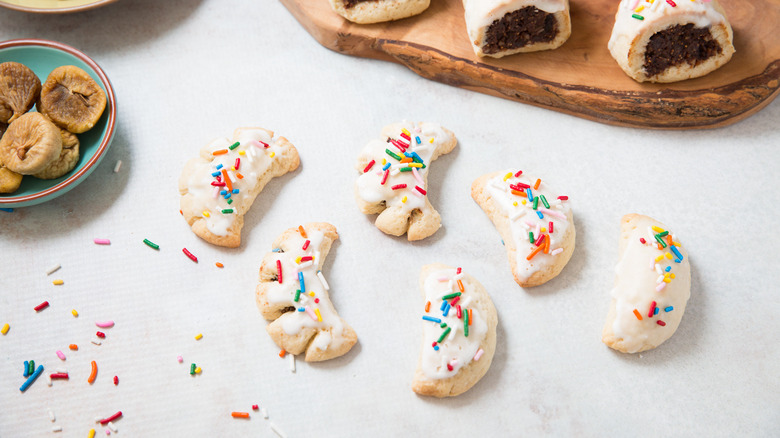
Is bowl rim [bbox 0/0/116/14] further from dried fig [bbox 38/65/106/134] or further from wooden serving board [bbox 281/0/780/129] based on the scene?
wooden serving board [bbox 281/0/780/129]

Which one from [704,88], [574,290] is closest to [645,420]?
[574,290]

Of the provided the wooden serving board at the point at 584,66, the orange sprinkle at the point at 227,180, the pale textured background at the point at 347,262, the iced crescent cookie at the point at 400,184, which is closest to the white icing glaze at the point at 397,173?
the iced crescent cookie at the point at 400,184

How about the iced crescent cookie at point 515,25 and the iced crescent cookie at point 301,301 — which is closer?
the iced crescent cookie at point 301,301

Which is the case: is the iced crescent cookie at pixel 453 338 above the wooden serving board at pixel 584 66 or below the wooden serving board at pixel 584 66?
below

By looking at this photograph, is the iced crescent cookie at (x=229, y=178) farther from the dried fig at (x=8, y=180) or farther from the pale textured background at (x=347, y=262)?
the dried fig at (x=8, y=180)

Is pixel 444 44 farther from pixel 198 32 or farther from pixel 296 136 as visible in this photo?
pixel 198 32

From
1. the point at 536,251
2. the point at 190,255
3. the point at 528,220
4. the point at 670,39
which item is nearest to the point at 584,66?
the point at 670,39
